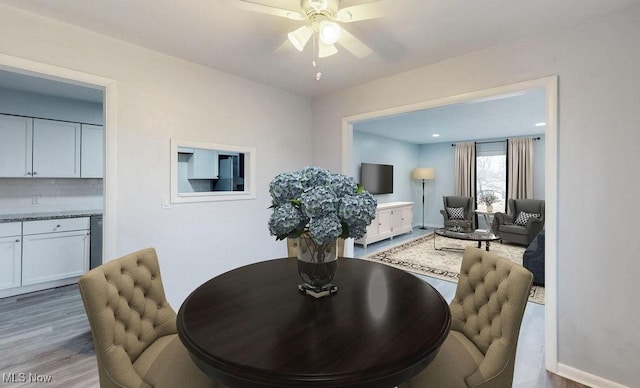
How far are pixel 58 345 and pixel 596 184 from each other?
4.14 metres

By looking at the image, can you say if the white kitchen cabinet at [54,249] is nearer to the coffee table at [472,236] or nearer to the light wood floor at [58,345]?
the light wood floor at [58,345]

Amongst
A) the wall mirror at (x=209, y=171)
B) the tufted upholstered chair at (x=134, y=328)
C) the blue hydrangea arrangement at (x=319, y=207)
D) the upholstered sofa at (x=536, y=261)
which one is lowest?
the upholstered sofa at (x=536, y=261)

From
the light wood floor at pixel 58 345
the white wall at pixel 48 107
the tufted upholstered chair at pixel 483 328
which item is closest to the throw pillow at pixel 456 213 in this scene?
the light wood floor at pixel 58 345

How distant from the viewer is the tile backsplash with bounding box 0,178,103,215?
3.46 m

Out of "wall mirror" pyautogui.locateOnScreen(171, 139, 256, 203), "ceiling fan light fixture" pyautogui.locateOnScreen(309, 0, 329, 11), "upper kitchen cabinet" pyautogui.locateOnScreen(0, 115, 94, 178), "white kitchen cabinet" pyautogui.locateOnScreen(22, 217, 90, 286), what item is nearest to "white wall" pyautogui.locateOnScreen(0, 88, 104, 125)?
"upper kitchen cabinet" pyautogui.locateOnScreen(0, 115, 94, 178)

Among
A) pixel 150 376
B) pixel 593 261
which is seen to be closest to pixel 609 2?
pixel 593 261

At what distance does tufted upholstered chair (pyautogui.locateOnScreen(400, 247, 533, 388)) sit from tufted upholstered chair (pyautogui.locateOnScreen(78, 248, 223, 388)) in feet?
3.15

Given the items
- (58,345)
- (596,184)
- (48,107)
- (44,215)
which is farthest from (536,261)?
(48,107)

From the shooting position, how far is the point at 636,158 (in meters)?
1.72

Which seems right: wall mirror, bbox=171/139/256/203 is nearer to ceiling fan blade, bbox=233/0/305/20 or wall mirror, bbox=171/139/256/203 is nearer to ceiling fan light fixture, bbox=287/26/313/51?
ceiling fan light fixture, bbox=287/26/313/51

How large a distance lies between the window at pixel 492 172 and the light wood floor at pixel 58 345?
4844mm

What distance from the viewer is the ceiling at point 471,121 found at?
165 inches

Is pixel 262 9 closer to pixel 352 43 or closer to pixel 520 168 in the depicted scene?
pixel 352 43

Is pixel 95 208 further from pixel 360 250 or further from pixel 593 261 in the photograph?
pixel 593 261
